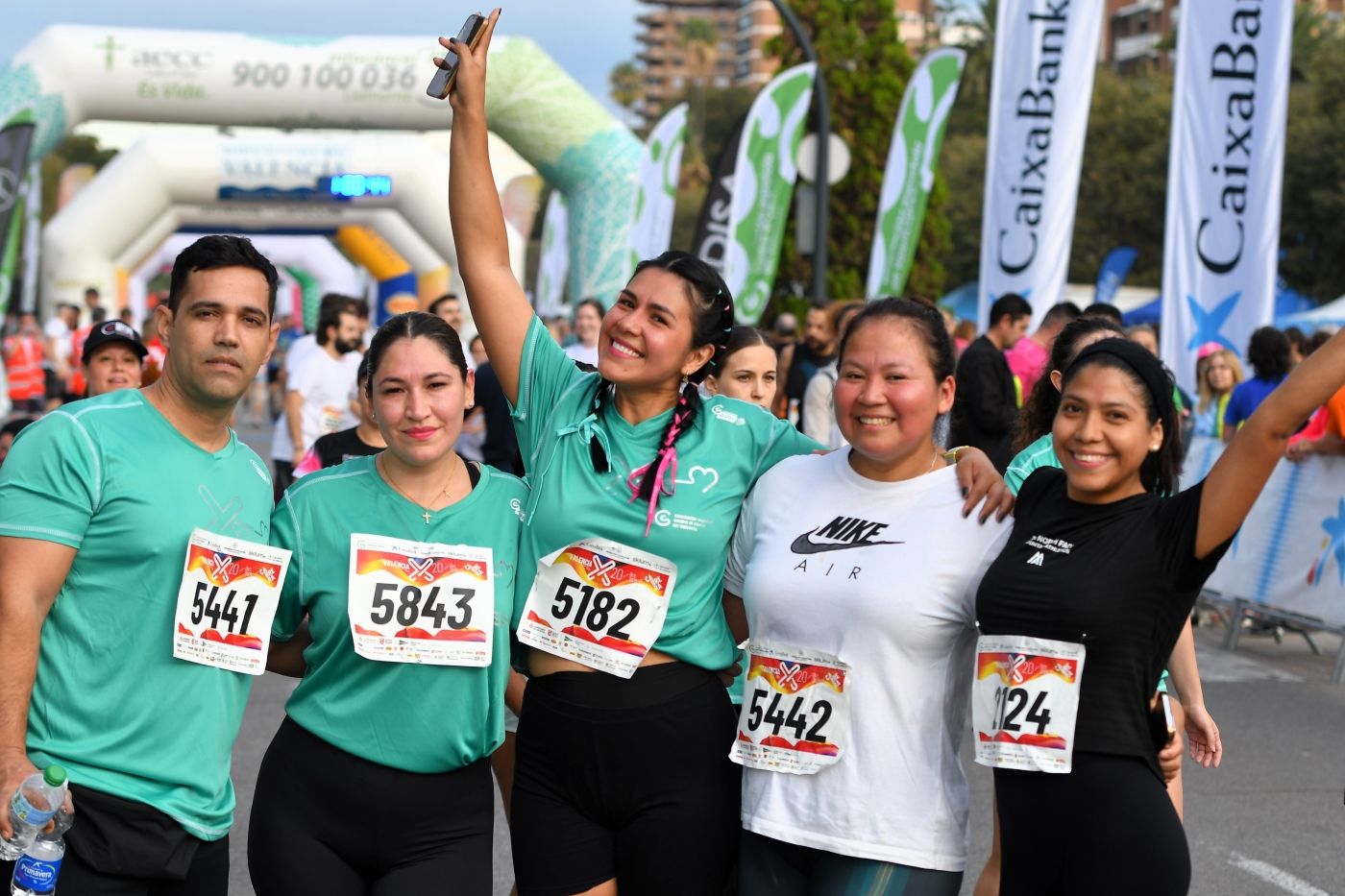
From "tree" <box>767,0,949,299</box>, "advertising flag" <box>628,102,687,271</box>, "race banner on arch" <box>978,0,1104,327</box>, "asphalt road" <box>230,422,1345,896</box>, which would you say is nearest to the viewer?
"asphalt road" <box>230,422,1345,896</box>

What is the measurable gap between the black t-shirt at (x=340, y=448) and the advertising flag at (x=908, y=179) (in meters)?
11.4

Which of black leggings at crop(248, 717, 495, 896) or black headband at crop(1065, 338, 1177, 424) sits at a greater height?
black headband at crop(1065, 338, 1177, 424)

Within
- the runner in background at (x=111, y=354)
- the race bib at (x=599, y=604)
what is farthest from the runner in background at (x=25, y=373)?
the race bib at (x=599, y=604)

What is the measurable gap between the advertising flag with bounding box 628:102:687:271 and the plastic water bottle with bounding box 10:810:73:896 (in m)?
18.0

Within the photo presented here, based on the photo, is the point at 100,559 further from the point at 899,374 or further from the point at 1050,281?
the point at 1050,281

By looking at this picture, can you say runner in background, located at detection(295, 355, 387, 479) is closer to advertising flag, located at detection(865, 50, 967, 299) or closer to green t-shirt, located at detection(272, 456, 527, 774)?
green t-shirt, located at detection(272, 456, 527, 774)

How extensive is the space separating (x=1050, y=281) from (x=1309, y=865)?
27.8 ft

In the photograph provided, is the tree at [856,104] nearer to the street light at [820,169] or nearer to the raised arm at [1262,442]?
the street light at [820,169]

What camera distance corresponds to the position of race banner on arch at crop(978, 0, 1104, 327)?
534 inches

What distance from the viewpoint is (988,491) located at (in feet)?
10.6

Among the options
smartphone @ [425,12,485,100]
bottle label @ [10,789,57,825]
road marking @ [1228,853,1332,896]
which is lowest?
road marking @ [1228,853,1332,896]

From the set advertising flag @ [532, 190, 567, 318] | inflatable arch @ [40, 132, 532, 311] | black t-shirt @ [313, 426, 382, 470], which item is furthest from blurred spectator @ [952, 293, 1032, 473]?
advertising flag @ [532, 190, 567, 318]

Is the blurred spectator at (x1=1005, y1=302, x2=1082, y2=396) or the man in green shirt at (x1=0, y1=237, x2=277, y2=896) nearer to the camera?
the man in green shirt at (x1=0, y1=237, x2=277, y2=896)

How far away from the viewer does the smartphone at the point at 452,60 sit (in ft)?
11.8
